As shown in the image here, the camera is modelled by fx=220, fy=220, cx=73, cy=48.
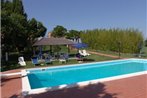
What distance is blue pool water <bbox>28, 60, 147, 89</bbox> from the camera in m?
14.6

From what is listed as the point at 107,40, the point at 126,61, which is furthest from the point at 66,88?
the point at 107,40

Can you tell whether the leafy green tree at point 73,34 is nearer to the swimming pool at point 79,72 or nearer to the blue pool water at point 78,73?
the swimming pool at point 79,72

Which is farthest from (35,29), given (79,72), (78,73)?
(78,73)

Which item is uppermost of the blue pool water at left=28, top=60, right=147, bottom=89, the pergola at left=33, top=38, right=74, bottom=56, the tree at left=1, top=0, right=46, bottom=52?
the tree at left=1, top=0, right=46, bottom=52

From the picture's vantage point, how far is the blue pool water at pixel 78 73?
47.8 feet

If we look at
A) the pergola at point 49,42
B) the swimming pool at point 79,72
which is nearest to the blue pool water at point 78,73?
the swimming pool at point 79,72

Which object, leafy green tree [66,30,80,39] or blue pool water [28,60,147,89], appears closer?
blue pool water [28,60,147,89]

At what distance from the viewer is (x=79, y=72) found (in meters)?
17.5

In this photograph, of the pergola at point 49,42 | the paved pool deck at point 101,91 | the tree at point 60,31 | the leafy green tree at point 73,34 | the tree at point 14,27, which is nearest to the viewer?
the paved pool deck at point 101,91

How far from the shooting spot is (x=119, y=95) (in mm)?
8523

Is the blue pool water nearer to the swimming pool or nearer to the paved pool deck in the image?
the swimming pool

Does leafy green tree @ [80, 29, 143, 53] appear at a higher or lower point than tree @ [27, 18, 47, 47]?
lower

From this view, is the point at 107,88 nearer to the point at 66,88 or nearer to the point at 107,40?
the point at 66,88

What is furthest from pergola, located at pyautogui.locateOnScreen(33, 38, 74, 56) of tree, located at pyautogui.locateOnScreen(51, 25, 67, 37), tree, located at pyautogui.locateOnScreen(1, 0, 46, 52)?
tree, located at pyautogui.locateOnScreen(51, 25, 67, 37)
